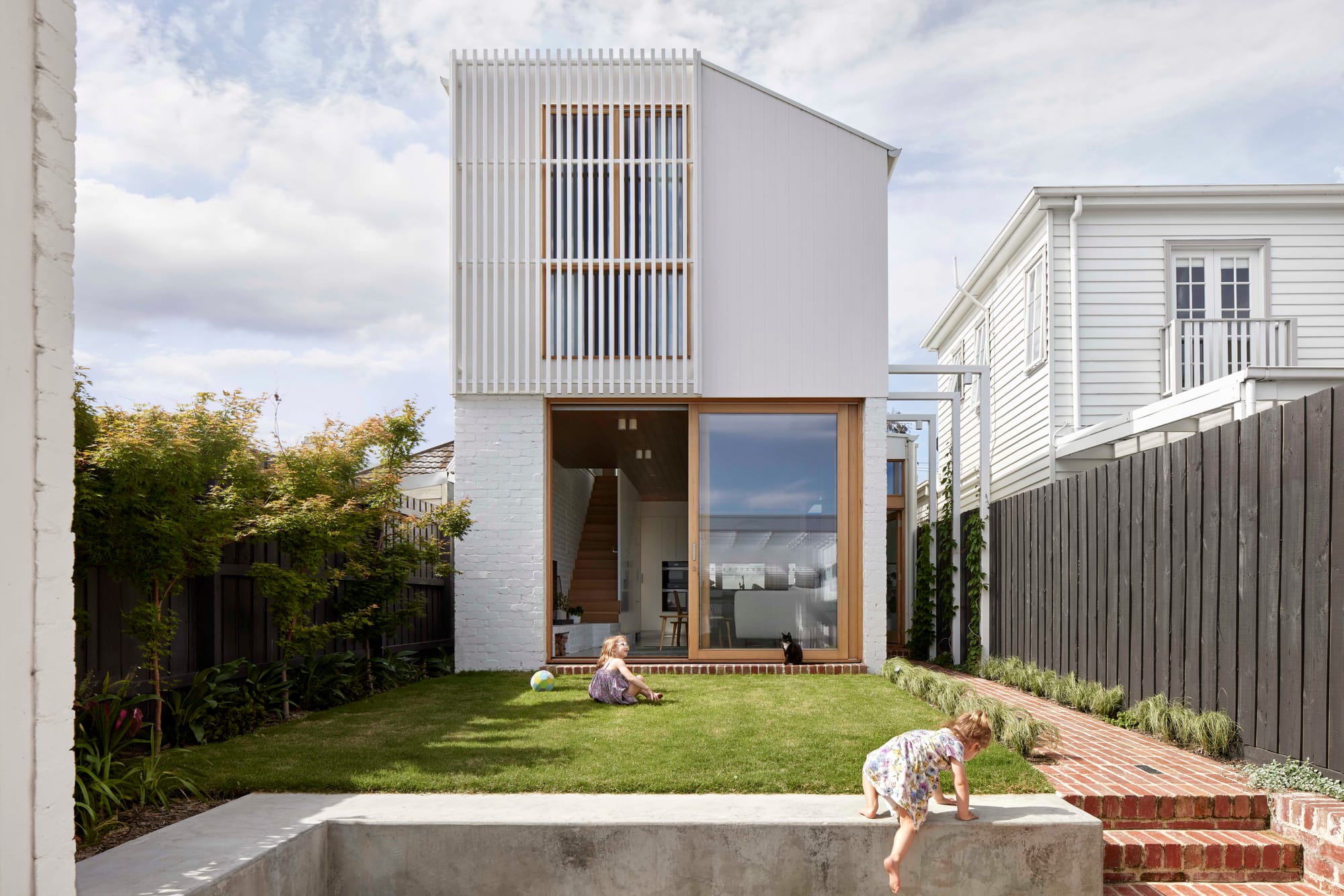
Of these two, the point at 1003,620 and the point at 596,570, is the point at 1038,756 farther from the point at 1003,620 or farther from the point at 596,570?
the point at 596,570

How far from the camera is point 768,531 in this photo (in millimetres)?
11062

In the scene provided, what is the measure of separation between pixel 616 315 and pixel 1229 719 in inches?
274

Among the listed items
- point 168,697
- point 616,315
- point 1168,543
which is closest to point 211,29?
point 616,315

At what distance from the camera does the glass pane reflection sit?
36.2ft

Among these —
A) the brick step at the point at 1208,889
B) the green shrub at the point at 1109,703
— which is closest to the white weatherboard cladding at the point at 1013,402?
the green shrub at the point at 1109,703

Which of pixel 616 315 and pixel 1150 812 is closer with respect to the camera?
pixel 1150 812

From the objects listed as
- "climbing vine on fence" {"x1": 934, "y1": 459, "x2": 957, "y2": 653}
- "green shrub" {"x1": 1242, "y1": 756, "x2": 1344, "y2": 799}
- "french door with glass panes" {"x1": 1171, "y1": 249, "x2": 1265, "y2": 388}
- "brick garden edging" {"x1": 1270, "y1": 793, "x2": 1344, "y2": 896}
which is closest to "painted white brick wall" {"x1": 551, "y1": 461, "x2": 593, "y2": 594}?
"climbing vine on fence" {"x1": 934, "y1": 459, "x2": 957, "y2": 653}

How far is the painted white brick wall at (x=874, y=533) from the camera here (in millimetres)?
10859

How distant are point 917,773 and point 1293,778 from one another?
2.32m

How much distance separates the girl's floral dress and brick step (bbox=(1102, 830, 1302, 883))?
40.2 inches

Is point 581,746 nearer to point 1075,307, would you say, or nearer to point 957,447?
point 957,447

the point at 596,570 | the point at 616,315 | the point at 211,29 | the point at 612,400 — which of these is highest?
the point at 211,29

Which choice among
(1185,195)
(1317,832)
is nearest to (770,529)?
(1317,832)

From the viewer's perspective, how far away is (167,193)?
21547 mm
